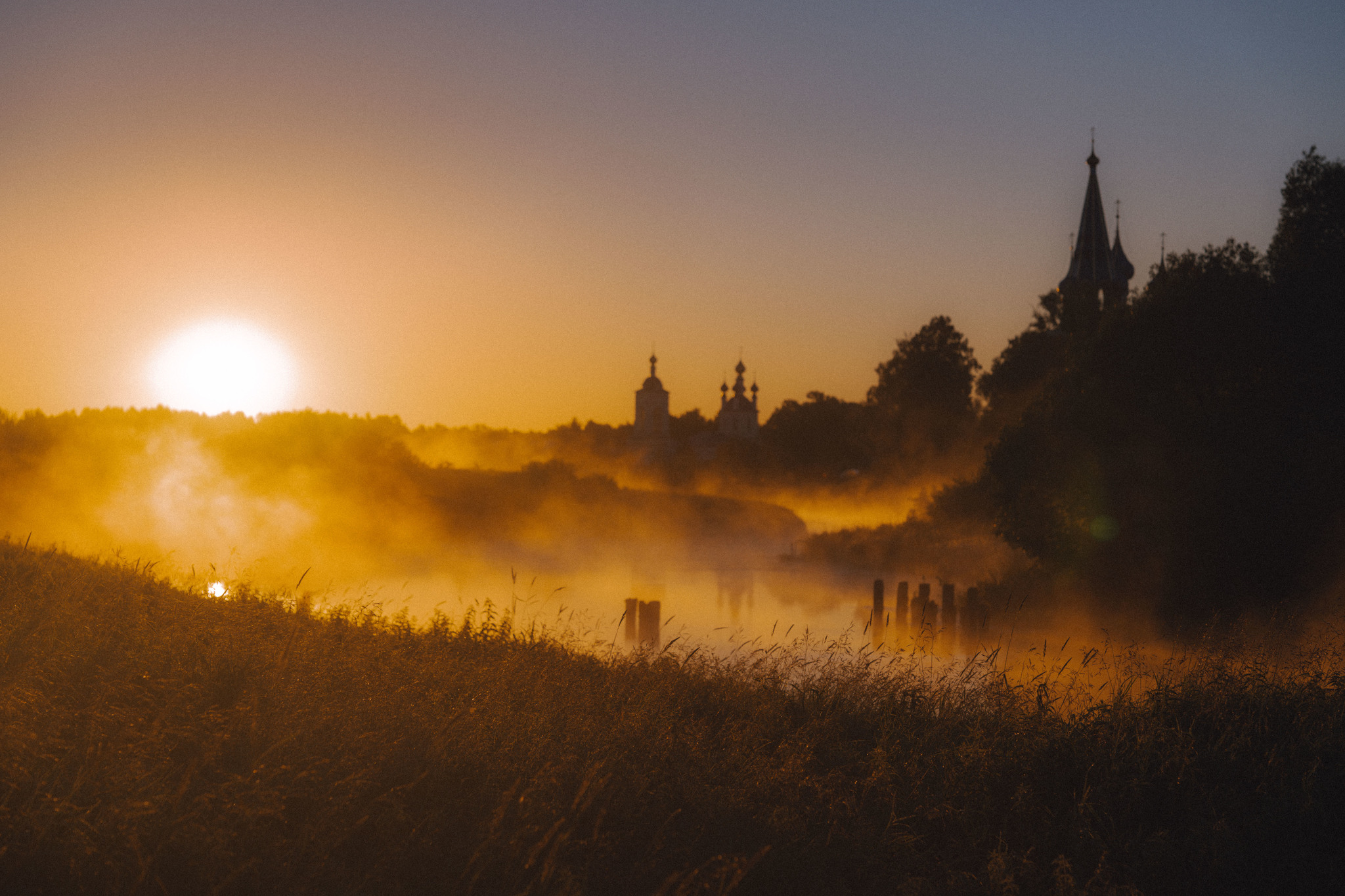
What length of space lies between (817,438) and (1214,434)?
70.6 meters

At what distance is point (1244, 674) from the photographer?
8.74 m

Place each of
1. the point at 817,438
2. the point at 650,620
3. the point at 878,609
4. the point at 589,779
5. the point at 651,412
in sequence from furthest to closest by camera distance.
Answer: the point at 651,412 < the point at 817,438 < the point at 878,609 < the point at 650,620 < the point at 589,779

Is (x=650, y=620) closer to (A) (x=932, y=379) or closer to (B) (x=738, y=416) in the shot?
(A) (x=932, y=379)

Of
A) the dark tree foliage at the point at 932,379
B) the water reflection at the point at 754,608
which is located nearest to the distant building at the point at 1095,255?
the dark tree foliage at the point at 932,379

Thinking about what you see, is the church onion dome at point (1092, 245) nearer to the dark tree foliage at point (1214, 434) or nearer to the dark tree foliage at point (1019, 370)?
the dark tree foliage at point (1019, 370)

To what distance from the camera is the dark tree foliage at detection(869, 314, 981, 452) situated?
2368 inches

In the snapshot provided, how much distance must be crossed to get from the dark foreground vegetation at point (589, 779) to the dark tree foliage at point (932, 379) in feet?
172

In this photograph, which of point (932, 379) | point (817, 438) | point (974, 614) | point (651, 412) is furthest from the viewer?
point (651, 412)

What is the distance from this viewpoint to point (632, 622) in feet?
68.9

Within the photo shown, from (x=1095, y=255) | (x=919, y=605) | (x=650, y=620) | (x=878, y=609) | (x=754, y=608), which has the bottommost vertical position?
(x=754, y=608)

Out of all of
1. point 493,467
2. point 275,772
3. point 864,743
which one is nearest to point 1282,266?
point 864,743

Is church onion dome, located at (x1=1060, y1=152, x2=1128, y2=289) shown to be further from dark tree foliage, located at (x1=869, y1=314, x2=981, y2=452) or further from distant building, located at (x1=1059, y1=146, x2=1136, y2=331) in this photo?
dark tree foliage, located at (x1=869, y1=314, x2=981, y2=452)

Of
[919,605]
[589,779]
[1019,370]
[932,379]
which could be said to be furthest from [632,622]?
[932,379]

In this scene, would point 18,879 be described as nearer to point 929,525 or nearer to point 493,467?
point 929,525
